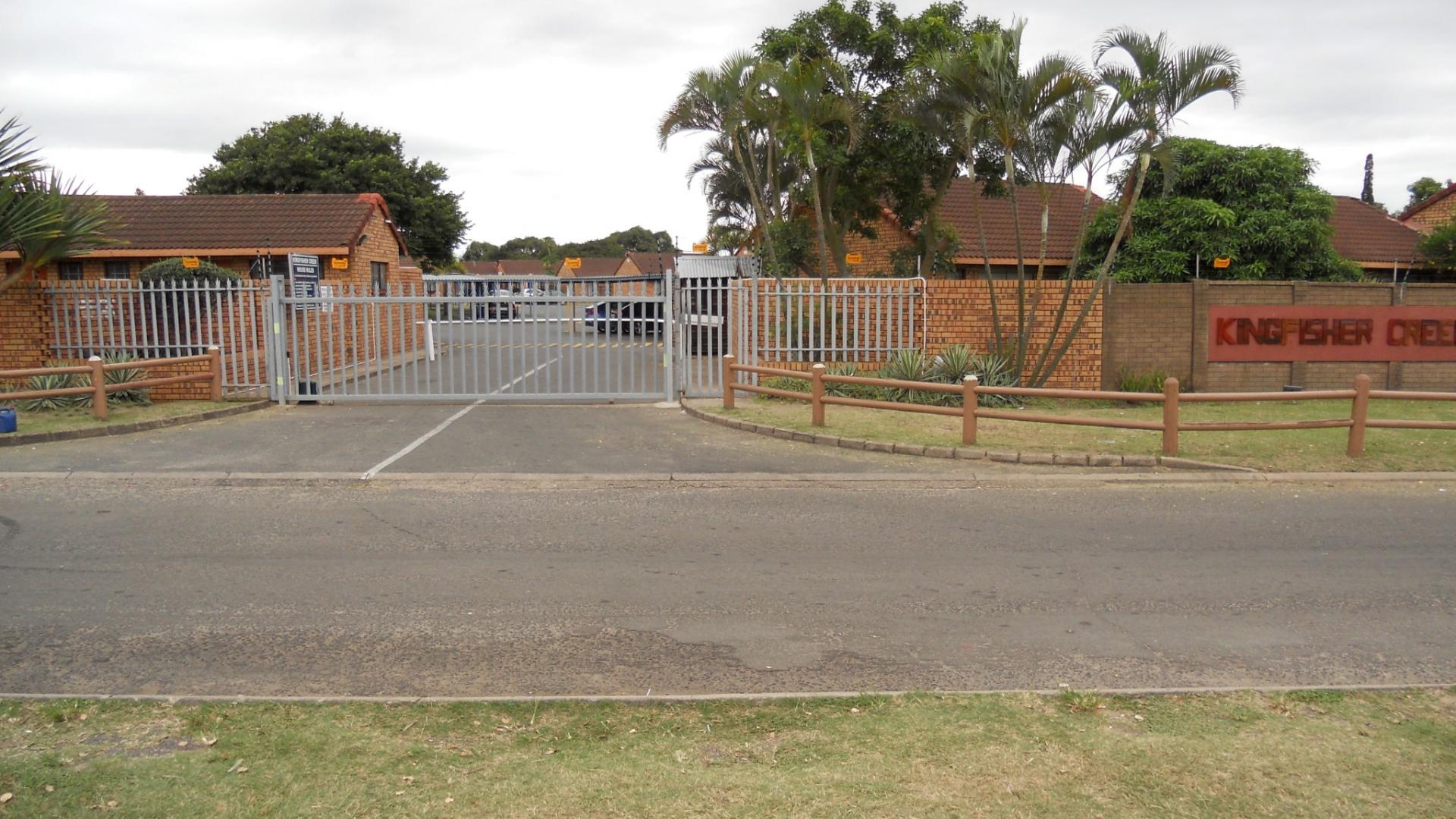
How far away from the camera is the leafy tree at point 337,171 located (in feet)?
132

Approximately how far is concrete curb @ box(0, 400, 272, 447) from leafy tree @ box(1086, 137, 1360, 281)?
1749 cm

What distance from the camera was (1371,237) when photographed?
102ft

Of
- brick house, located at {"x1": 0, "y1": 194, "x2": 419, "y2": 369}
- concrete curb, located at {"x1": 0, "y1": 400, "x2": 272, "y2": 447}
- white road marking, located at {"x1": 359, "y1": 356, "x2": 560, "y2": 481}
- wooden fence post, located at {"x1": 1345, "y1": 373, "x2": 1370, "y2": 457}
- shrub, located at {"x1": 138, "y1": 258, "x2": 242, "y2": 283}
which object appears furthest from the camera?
brick house, located at {"x1": 0, "y1": 194, "x2": 419, "y2": 369}

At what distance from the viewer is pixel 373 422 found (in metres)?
14.4

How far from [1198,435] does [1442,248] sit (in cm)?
2134

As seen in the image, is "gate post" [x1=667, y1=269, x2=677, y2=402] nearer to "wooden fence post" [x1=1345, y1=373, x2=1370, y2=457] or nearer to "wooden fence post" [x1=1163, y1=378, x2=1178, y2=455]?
"wooden fence post" [x1=1163, y1=378, x2=1178, y2=455]

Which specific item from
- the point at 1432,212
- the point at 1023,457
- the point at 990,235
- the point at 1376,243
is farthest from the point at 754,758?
the point at 1432,212

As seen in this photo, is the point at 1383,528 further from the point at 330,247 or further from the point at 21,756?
the point at 330,247

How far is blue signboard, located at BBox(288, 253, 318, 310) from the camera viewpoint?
1620cm

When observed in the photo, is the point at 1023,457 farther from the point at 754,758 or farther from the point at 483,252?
the point at 483,252

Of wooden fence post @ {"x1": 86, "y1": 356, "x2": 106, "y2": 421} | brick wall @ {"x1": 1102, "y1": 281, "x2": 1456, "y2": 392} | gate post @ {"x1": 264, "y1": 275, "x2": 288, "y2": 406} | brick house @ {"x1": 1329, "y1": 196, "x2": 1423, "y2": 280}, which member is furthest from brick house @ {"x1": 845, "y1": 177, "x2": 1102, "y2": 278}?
wooden fence post @ {"x1": 86, "y1": 356, "x2": 106, "y2": 421}

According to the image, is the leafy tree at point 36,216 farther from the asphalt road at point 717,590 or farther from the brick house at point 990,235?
the brick house at point 990,235

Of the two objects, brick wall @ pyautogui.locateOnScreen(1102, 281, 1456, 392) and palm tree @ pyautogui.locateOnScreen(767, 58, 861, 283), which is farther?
brick wall @ pyautogui.locateOnScreen(1102, 281, 1456, 392)

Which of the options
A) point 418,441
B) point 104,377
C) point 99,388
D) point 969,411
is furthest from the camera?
point 104,377
